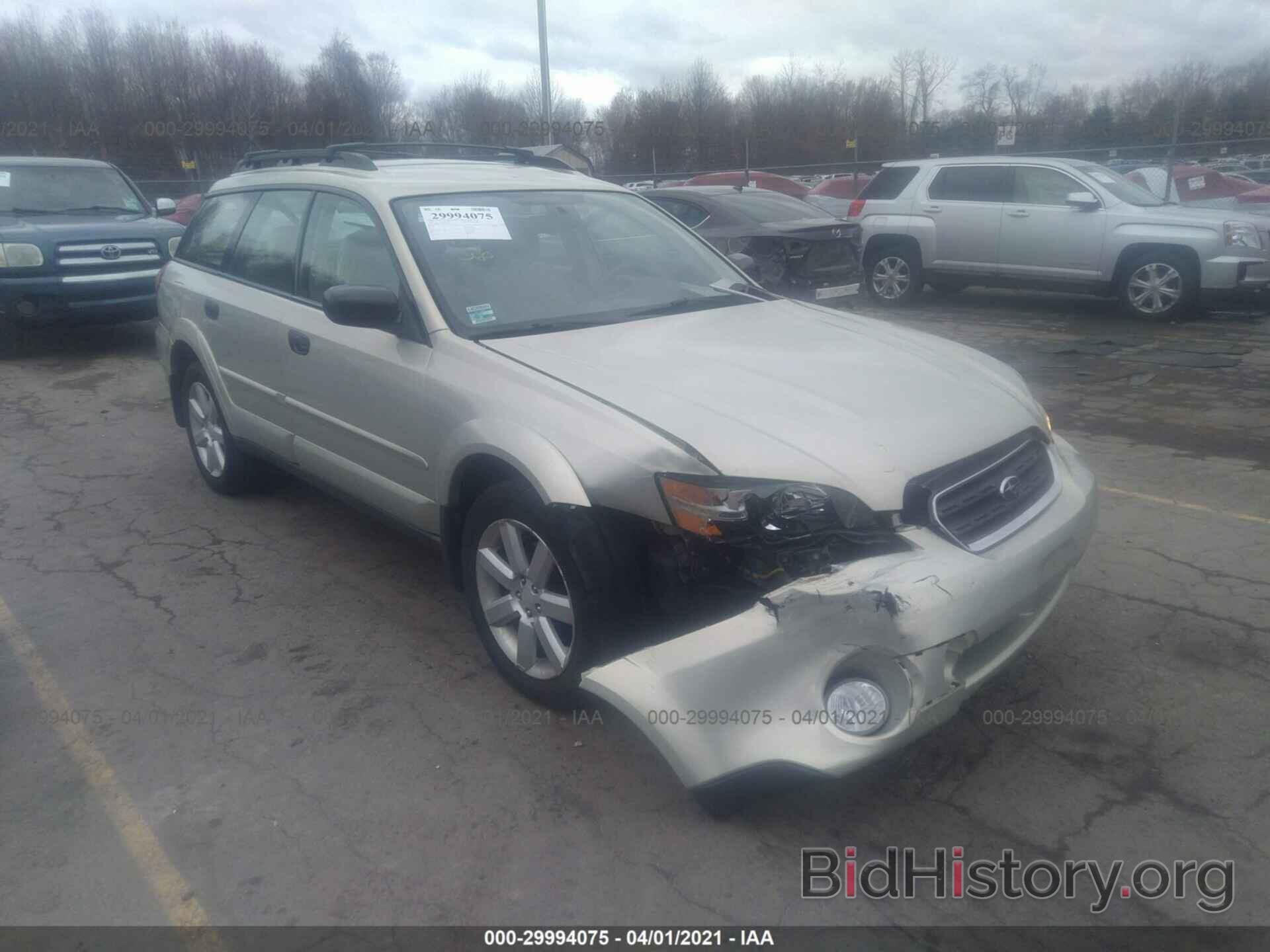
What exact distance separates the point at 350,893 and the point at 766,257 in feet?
25.0

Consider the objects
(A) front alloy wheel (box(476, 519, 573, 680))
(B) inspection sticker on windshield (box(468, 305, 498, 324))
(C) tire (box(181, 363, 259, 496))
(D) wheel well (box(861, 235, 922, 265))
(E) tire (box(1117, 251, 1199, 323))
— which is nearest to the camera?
(A) front alloy wheel (box(476, 519, 573, 680))

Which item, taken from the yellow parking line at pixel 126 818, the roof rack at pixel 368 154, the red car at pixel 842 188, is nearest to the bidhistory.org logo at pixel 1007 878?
the yellow parking line at pixel 126 818

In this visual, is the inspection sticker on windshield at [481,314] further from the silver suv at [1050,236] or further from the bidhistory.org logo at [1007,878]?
the silver suv at [1050,236]

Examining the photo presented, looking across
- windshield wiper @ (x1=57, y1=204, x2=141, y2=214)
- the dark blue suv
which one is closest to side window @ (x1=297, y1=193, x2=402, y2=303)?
the dark blue suv

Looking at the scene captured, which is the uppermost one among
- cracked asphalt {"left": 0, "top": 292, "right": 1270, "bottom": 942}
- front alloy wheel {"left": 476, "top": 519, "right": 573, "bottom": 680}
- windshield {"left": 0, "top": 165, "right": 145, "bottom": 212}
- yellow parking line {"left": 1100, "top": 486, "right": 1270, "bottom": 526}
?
windshield {"left": 0, "top": 165, "right": 145, "bottom": 212}

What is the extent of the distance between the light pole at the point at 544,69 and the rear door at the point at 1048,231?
8363 mm

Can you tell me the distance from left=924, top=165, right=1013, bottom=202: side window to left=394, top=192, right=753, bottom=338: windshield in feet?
25.1

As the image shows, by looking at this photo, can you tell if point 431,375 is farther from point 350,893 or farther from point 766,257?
point 766,257

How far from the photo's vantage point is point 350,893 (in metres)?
2.45

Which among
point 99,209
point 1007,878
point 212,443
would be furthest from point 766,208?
point 1007,878

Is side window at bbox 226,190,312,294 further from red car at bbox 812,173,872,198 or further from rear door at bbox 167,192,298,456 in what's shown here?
red car at bbox 812,173,872,198

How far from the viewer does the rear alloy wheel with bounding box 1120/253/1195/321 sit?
9742 mm

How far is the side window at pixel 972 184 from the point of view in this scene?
10750mm

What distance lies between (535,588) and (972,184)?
9.74 metres
